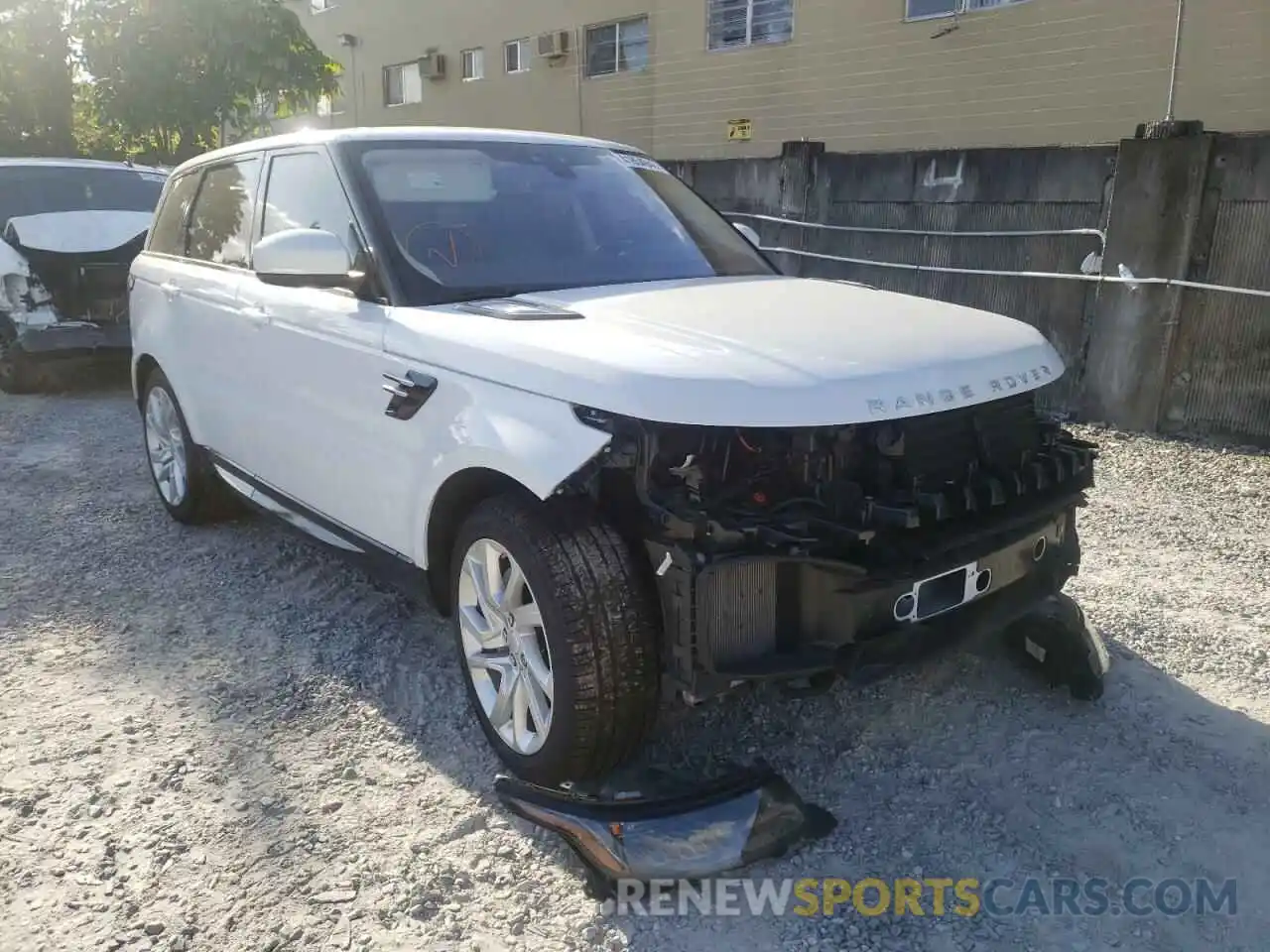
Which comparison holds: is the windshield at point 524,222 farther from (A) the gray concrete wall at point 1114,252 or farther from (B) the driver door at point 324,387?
(A) the gray concrete wall at point 1114,252

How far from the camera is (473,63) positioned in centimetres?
1903

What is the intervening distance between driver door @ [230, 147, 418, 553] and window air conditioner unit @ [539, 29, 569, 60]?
13859 millimetres

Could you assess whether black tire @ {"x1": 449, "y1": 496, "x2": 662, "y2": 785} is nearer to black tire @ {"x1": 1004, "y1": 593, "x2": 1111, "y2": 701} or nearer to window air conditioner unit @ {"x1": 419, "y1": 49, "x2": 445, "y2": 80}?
black tire @ {"x1": 1004, "y1": 593, "x2": 1111, "y2": 701}

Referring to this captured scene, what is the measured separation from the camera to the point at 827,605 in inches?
98.4

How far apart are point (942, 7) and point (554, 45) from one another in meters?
7.37

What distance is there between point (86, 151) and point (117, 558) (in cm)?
1684

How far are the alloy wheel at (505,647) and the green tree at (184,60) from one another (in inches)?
586

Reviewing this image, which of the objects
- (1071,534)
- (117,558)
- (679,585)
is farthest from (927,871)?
(117,558)

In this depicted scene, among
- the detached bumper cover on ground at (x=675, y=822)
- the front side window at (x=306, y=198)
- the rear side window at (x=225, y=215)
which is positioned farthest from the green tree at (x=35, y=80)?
the detached bumper cover on ground at (x=675, y=822)

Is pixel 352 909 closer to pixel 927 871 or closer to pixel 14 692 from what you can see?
pixel 927 871

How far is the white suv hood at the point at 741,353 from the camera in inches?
93.9

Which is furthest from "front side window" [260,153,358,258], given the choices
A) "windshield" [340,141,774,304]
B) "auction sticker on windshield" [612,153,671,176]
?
"auction sticker on windshield" [612,153,671,176]

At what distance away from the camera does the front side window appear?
3.43m

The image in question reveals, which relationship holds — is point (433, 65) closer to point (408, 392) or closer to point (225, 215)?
point (225, 215)
